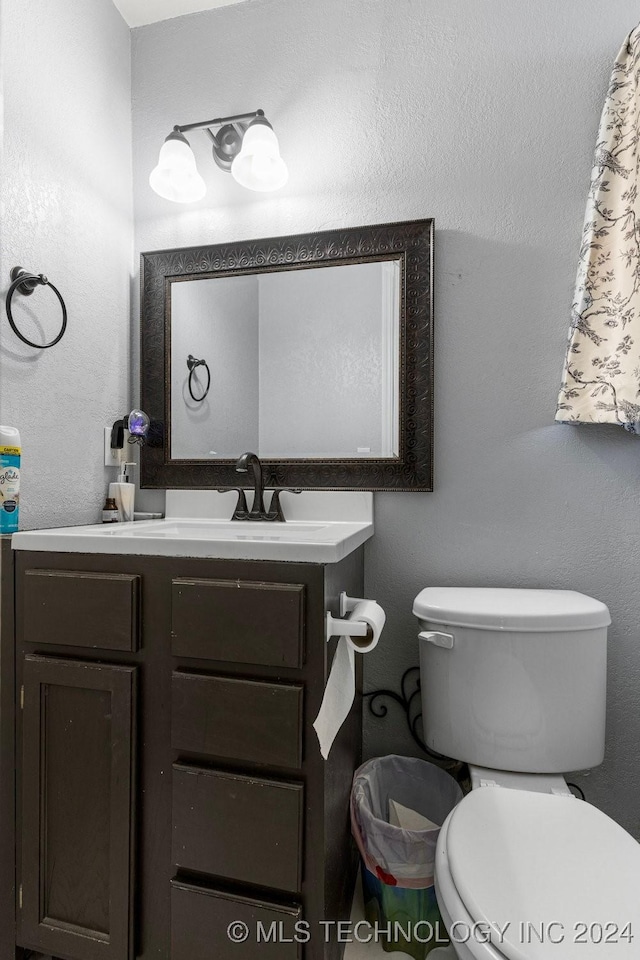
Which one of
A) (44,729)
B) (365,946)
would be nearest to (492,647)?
(365,946)

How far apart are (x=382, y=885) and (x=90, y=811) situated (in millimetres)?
652

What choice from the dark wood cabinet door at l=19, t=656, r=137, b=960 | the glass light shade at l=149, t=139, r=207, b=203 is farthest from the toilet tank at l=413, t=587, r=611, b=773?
the glass light shade at l=149, t=139, r=207, b=203

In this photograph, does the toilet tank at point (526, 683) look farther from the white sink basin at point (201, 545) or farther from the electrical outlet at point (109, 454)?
the electrical outlet at point (109, 454)

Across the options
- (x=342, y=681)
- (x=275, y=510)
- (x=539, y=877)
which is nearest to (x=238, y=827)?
(x=342, y=681)

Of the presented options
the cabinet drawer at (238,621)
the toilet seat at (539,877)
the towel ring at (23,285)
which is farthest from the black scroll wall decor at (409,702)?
the towel ring at (23,285)

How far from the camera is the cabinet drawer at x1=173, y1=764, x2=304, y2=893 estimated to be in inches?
36.5

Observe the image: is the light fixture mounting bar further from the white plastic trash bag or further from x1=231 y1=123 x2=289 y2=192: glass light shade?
the white plastic trash bag

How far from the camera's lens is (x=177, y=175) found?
1.52 meters

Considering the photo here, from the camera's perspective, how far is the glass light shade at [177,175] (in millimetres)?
1504

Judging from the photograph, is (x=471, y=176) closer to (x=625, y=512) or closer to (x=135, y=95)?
(x=625, y=512)

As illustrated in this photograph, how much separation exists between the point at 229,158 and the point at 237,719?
155cm

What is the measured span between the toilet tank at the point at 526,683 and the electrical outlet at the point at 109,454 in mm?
1056

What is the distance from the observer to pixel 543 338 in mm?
1400

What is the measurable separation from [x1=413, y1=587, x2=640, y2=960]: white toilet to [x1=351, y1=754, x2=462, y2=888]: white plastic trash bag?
16 cm
